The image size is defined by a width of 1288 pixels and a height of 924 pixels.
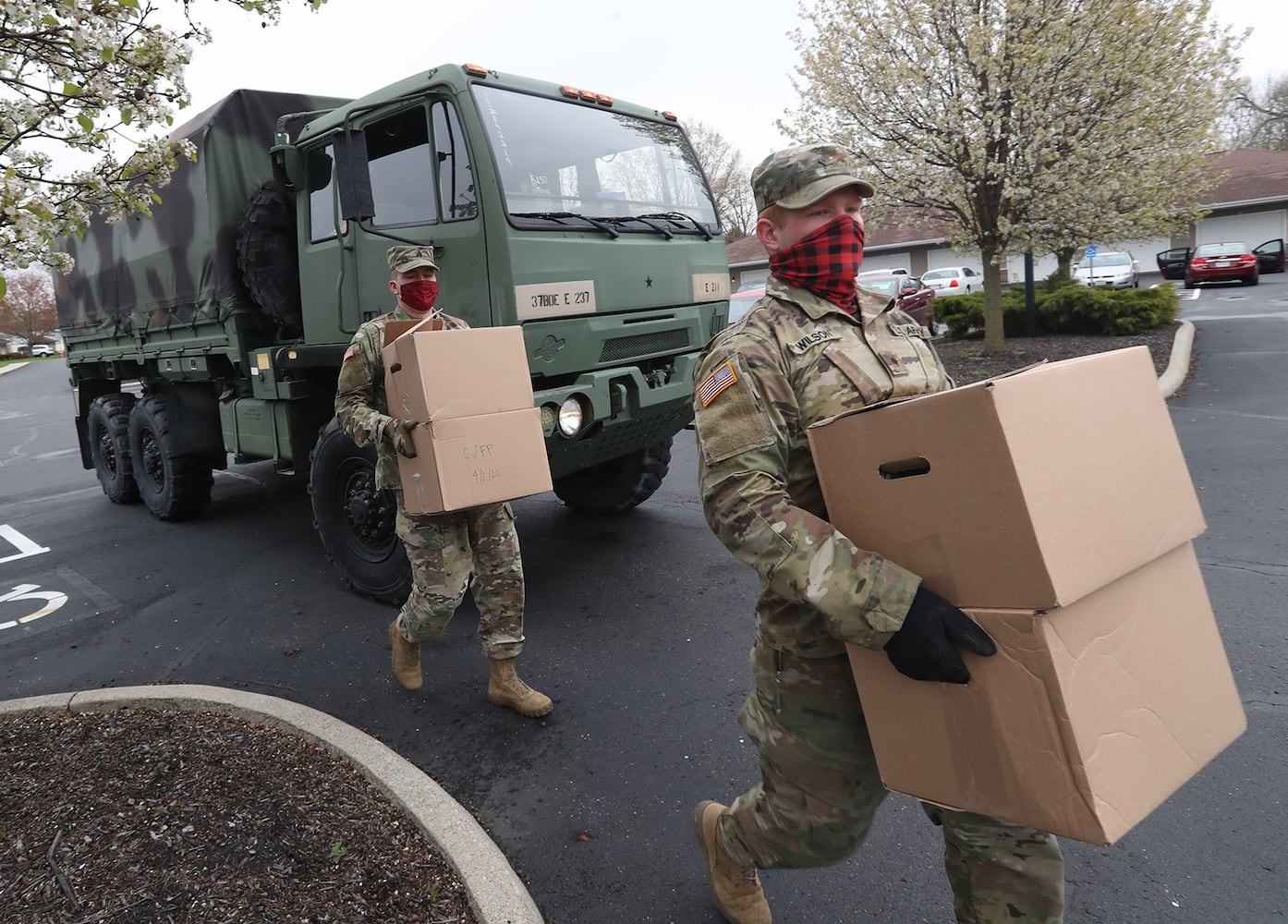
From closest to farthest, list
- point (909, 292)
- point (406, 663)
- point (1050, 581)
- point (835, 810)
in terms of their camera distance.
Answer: point (1050, 581) → point (835, 810) → point (406, 663) → point (909, 292)

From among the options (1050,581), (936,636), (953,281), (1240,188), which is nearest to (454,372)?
(936,636)

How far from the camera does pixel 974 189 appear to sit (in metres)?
11.0

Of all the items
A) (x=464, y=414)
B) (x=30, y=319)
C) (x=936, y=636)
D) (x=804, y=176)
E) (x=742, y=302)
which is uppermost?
(x=30, y=319)

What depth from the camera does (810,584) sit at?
152 cm

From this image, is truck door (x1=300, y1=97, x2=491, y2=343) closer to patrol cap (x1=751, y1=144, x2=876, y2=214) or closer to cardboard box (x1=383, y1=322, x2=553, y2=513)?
cardboard box (x1=383, y1=322, x2=553, y2=513)

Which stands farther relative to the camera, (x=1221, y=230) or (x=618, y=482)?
(x=1221, y=230)

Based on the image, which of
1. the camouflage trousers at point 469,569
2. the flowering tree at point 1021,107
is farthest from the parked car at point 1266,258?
the camouflage trousers at point 469,569

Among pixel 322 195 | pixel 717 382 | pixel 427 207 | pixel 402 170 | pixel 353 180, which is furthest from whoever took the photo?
pixel 322 195

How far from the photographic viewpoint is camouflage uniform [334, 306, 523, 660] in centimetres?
332

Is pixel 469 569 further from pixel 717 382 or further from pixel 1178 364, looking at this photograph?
pixel 1178 364

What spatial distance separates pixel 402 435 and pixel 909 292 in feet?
53.9

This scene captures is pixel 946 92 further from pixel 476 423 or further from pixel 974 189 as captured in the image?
pixel 476 423

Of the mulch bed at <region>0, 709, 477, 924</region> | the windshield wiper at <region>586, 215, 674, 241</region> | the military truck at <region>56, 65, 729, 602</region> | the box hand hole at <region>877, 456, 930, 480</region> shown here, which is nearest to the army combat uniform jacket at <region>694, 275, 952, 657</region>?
the box hand hole at <region>877, 456, 930, 480</region>

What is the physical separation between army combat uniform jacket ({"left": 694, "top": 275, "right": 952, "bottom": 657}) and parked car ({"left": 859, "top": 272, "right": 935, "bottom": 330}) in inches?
535
